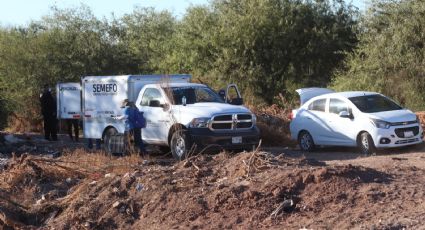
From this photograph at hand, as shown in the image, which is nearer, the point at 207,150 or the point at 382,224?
the point at 382,224

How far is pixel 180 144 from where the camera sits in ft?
54.2

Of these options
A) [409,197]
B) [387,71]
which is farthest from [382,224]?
[387,71]

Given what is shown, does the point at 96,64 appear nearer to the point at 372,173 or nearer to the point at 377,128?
the point at 377,128

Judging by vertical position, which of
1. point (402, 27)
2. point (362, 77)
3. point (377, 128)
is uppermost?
point (402, 27)

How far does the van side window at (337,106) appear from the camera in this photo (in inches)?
701

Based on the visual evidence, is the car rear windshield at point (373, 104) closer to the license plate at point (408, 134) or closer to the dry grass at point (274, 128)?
the license plate at point (408, 134)

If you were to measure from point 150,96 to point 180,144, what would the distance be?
1.97m

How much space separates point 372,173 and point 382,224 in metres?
2.25

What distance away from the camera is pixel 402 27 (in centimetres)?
2553

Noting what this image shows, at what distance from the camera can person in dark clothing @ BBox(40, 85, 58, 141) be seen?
2408 cm

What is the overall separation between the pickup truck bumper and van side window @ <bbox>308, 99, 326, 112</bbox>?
9.61ft

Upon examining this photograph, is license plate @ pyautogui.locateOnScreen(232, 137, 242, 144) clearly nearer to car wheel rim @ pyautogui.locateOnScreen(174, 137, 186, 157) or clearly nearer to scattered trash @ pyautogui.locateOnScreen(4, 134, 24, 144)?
car wheel rim @ pyautogui.locateOnScreen(174, 137, 186, 157)

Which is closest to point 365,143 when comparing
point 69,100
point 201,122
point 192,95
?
point 201,122

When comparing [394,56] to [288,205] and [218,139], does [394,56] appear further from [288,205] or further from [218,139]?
[288,205]
